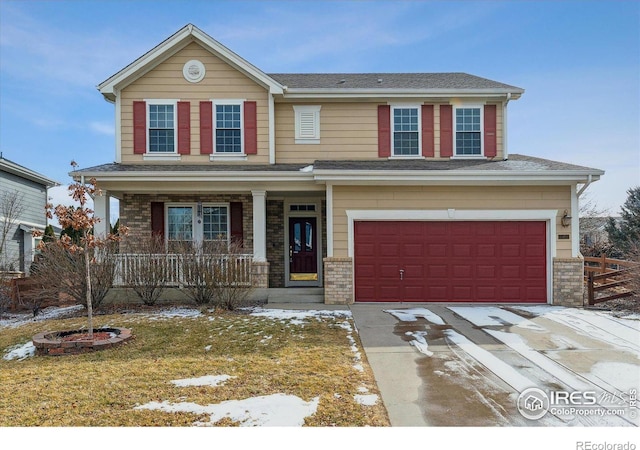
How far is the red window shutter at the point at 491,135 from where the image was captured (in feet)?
39.0

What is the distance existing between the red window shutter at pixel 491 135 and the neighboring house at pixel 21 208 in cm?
1738

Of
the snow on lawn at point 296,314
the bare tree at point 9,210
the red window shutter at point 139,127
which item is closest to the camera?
the snow on lawn at point 296,314

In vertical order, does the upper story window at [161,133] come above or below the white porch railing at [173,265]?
above

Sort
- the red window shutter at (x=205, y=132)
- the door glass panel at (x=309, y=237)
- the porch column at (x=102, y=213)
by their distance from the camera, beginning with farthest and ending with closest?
the door glass panel at (x=309, y=237), the red window shutter at (x=205, y=132), the porch column at (x=102, y=213)

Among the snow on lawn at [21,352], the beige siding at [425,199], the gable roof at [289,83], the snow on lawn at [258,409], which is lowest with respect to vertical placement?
the snow on lawn at [21,352]

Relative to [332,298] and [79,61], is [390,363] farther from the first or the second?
[79,61]

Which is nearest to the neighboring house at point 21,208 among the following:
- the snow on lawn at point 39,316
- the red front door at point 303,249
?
the snow on lawn at point 39,316

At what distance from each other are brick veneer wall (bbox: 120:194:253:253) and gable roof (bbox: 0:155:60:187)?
9.81 m

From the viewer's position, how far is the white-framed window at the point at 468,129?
1191 centimetres

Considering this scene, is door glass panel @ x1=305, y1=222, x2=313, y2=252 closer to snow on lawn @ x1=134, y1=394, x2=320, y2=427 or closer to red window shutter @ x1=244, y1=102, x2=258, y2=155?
red window shutter @ x1=244, y1=102, x2=258, y2=155

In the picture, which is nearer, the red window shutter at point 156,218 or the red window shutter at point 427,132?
the red window shutter at point 156,218

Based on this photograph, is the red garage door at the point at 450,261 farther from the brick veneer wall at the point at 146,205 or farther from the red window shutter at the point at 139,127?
the red window shutter at the point at 139,127

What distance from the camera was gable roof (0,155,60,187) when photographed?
17.2 m

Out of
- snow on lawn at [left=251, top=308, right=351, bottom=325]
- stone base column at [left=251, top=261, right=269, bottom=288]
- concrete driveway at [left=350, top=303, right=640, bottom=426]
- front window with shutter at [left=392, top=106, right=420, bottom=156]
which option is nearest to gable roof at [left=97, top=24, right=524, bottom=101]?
front window with shutter at [left=392, top=106, right=420, bottom=156]
